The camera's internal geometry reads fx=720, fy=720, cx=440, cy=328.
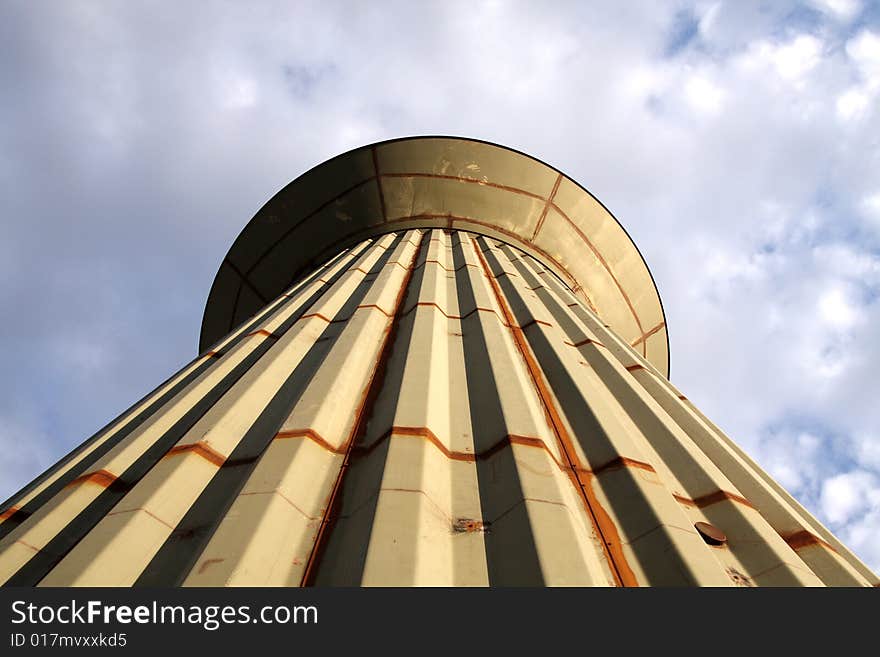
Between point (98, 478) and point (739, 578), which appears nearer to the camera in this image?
point (739, 578)

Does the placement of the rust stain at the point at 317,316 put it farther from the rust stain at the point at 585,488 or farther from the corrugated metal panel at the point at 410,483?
the rust stain at the point at 585,488

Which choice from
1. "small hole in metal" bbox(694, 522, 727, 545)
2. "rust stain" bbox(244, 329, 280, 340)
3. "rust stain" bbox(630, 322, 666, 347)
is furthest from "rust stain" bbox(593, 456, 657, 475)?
"rust stain" bbox(630, 322, 666, 347)

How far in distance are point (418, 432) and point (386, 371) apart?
0.91 metres

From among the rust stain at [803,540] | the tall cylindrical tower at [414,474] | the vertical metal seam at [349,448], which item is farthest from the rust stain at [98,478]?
the rust stain at [803,540]

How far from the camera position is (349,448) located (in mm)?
2824

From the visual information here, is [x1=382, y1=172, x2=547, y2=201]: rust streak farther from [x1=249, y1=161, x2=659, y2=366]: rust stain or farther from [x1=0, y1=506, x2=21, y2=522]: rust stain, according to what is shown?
[x1=0, y1=506, x2=21, y2=522]: rust stain

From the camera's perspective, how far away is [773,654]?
139 cm

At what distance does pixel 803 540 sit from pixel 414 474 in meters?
1.60

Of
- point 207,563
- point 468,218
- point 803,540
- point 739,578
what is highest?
point 468,218

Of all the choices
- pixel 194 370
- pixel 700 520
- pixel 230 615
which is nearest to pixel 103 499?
pixel 230 615

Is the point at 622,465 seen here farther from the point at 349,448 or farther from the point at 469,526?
the point at 349,448

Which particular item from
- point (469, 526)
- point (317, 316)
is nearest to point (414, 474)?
point (469, 526)

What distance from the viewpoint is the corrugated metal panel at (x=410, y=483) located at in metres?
2.09

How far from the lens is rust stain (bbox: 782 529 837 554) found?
9.23 feet
